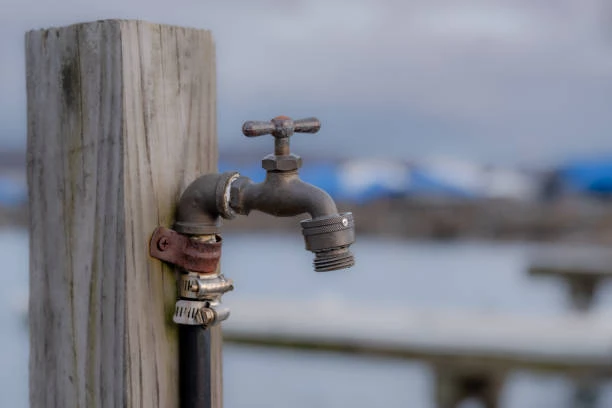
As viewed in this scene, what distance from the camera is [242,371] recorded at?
269 inches

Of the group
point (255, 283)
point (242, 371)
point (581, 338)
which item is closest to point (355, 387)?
point (242, 371)

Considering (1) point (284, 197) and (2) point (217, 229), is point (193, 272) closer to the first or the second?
(2) point (217, 229)

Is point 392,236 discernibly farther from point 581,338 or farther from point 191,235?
point 191,235

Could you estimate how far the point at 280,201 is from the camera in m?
1.47

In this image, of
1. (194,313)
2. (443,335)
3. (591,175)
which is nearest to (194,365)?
(194,313)

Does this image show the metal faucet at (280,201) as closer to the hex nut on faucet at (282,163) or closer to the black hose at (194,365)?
the hex nut on faucet at (282,163)

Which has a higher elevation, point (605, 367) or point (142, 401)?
point (142, 401)

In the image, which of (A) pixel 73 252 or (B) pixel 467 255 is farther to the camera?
(B) pixel 467 255

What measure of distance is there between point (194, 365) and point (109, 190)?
330 millimetres

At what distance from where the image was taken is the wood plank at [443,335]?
14.5 ft

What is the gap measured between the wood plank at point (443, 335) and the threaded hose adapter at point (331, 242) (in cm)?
322

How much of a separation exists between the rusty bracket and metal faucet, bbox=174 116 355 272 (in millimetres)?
20

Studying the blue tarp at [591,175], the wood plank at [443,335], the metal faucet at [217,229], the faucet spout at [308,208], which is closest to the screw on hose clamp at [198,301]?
the metal faucet at [217,229]

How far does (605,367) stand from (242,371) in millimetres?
3183
